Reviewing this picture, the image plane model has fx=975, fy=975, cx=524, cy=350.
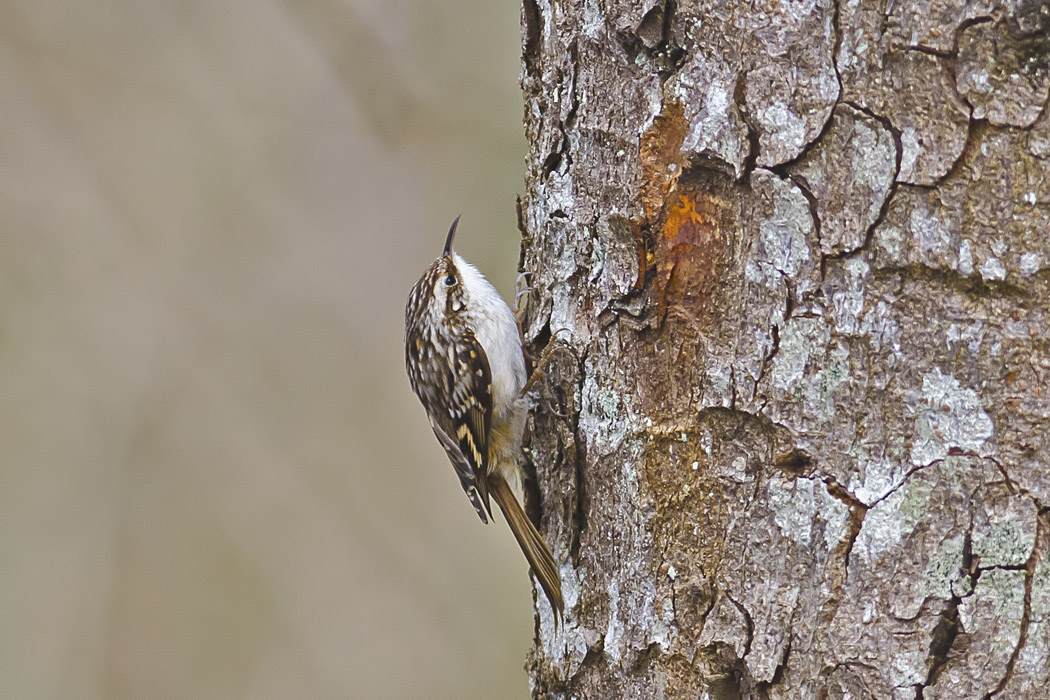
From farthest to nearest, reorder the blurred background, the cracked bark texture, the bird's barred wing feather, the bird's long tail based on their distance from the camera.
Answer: the blurred background, the bird's barred wing feather, the bird's long tail, the cracked bark texture

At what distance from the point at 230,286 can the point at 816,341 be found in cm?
297

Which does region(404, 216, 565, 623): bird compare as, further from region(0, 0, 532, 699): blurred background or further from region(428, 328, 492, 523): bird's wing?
region(0, 0, 532, 699): blurred background

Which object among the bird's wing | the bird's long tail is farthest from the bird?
the bird's long tail

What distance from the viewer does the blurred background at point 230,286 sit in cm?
379

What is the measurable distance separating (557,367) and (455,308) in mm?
1060

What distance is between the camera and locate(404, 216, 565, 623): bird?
256 centimetres

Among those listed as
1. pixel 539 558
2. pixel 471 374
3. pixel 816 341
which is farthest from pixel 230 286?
pixel 816 341

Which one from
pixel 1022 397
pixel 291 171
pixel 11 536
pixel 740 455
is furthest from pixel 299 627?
pixel 1022 397

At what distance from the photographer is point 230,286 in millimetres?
3881

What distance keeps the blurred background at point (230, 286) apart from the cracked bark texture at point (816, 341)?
7.37ft

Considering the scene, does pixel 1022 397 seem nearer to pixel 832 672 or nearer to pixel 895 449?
pixel 895 449

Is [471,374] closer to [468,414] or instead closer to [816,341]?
[468,414]

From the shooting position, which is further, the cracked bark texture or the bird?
the bird

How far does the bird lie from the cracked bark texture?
2.48ft
